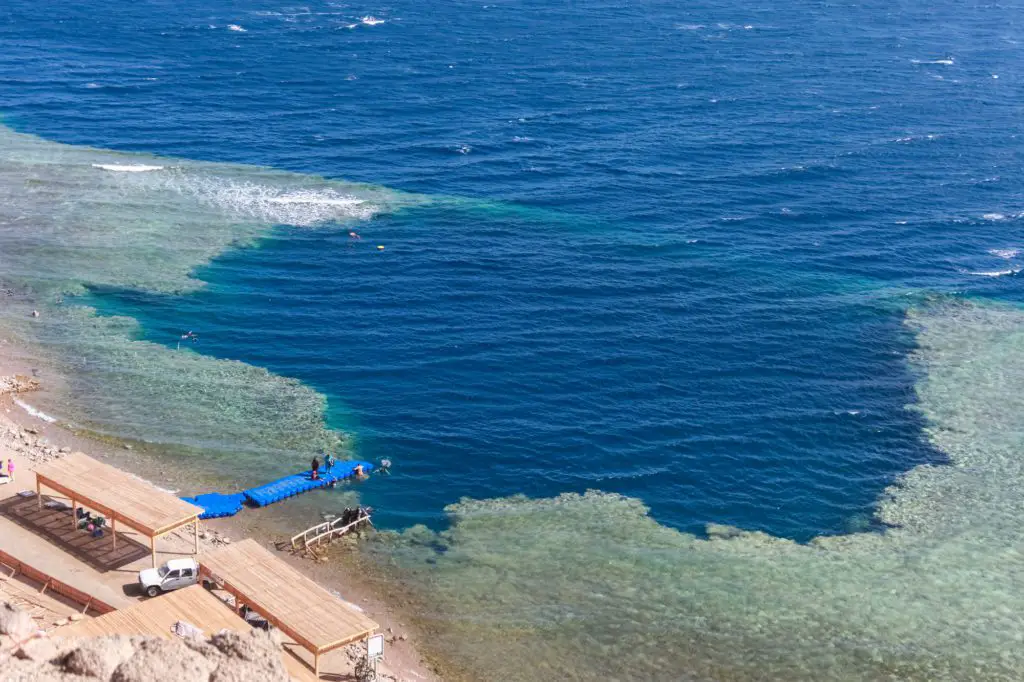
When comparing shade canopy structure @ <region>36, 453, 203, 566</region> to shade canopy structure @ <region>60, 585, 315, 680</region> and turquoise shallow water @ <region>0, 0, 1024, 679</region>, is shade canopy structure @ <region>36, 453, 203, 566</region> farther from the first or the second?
turquoise shallow water @ <region>0, 0, 1024, 679</region>

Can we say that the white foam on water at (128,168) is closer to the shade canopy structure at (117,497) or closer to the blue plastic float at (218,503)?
the blue plastic float at (218,503)

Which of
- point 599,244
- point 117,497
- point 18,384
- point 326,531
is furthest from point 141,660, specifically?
point 599,244

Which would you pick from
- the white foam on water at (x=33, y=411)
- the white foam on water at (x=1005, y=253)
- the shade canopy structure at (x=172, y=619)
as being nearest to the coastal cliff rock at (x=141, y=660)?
the shade canopy structure at (x=172, y=619)

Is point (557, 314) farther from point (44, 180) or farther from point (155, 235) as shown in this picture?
point (44, 180)

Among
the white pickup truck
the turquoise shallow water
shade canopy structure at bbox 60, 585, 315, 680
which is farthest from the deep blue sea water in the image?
shade canopy structure at bbox 60, 585, 315, 680

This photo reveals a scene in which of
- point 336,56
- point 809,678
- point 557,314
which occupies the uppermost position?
point 336,56

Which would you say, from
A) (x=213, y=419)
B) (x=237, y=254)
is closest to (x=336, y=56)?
(x=237, y=254)
